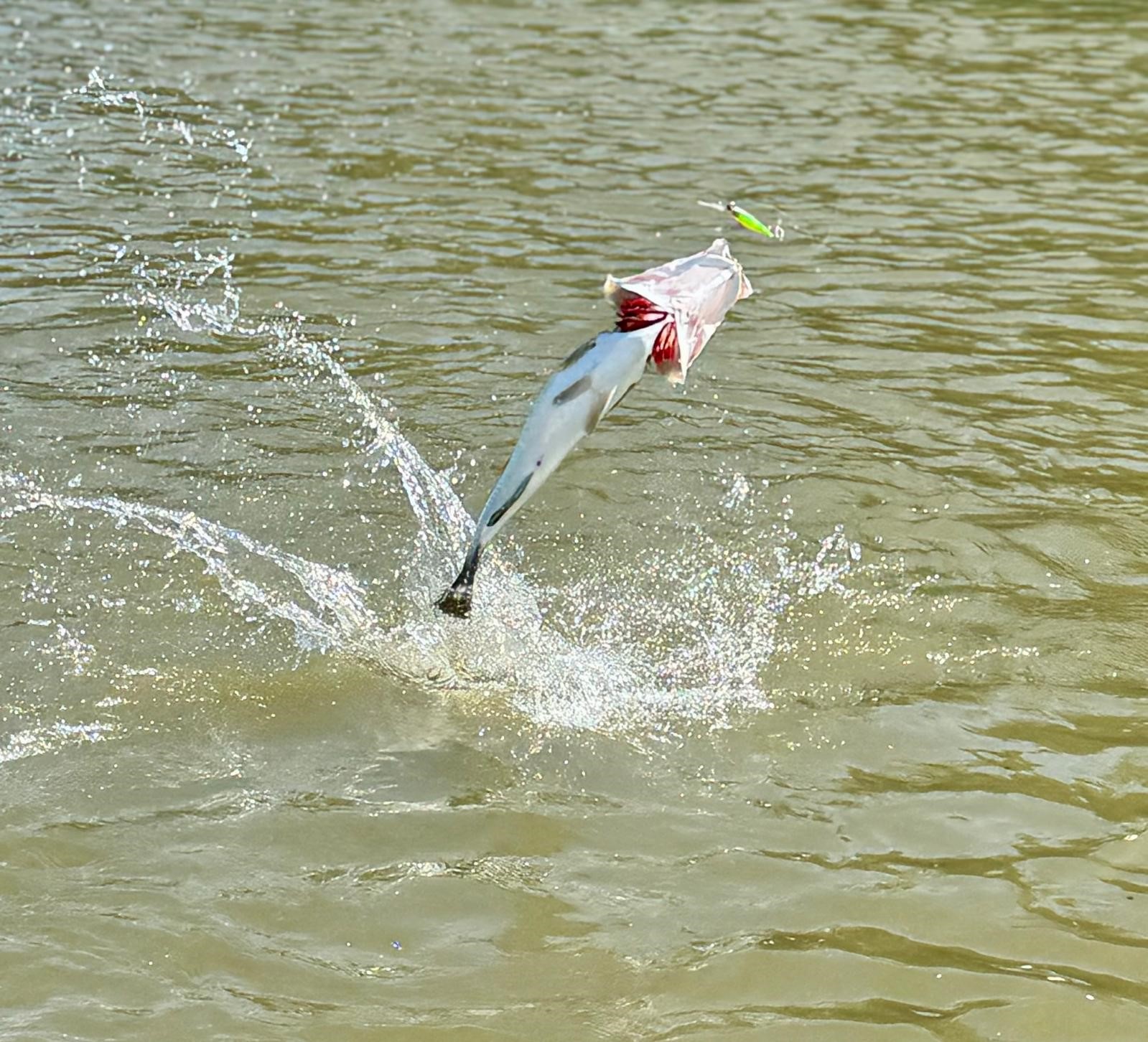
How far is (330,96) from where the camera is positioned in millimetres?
14562

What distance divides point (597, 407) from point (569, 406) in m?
0.10

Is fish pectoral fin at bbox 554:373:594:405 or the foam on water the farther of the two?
the foam on water

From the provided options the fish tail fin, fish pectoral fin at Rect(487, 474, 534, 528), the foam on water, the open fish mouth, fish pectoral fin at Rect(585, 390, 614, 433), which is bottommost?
the foam on water

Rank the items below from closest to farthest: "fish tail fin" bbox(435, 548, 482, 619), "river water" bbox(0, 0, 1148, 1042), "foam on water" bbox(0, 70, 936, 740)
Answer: "river water" bbox(0, 0, 1148, 1042), "fish tail fin" bbox(435, 548, 482, 619), "foam on water" bbox(0, 70, 936, 740)

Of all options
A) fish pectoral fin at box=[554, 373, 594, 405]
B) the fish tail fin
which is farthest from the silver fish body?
the fish tail fin

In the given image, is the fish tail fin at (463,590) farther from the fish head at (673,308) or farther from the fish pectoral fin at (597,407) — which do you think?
the fish head at (673,308)

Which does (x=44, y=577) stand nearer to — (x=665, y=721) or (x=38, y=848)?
(x=38, y=848)

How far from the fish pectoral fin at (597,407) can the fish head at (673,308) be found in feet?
0.71

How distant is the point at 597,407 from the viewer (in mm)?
4938

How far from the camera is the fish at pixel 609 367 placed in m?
4.91

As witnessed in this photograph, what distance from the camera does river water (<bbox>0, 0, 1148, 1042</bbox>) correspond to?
4473 mm

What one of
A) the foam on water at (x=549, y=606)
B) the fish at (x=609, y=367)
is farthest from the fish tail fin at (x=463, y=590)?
the foam on water at (x=549, y=606)

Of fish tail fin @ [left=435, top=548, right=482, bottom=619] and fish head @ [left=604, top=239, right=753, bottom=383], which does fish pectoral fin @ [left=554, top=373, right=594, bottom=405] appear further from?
fish tail fin @ [left=435, top=548, right=482, bottom=619]

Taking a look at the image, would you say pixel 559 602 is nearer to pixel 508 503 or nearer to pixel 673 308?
pixel 508 503
